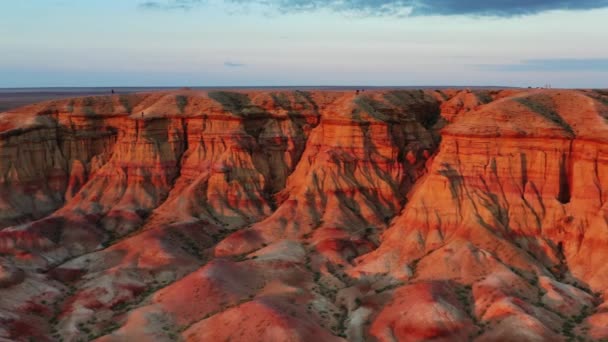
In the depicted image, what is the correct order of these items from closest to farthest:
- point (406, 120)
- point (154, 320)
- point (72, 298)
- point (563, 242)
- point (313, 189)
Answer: point (154, 320) < point (72, 298) < point (563, 242) < point (313, 189) < point (406, 120)

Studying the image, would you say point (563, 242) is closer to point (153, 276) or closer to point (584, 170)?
point (584, 170)

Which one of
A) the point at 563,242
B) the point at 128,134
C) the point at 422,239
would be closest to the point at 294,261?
the point at 422,239

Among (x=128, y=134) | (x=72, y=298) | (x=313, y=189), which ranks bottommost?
(x=72, y=298)

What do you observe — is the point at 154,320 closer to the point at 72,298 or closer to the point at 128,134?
the point at 72,298

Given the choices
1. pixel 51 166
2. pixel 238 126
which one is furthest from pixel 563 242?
pixel 51 166

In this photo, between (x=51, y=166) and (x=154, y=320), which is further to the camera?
(x=51, y=166)

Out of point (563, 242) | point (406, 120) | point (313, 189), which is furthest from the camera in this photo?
point (406, 120)

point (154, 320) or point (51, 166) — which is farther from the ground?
point (51, 166)
